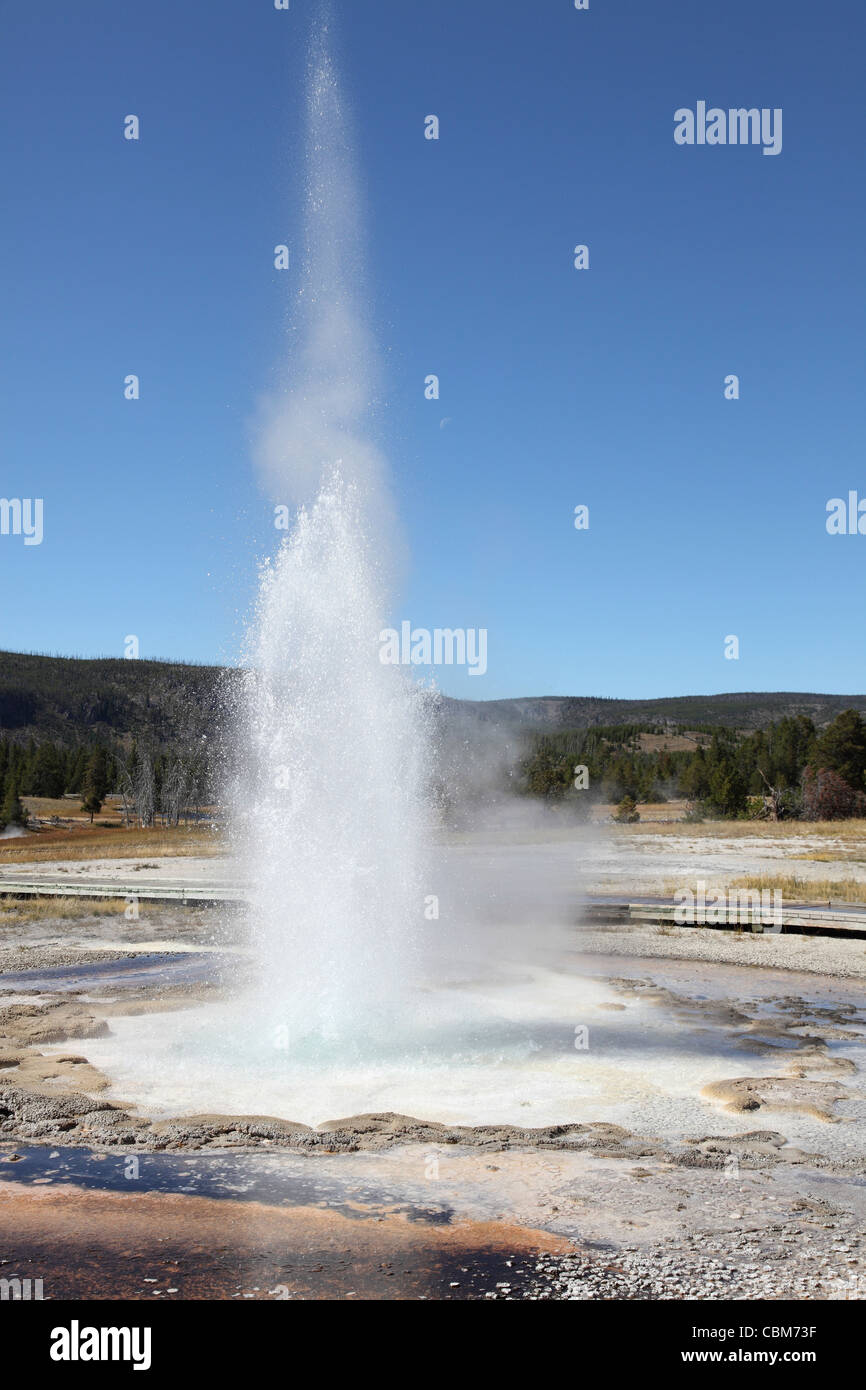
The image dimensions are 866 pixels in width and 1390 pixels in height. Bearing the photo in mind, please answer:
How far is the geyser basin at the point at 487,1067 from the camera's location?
8.34 metres


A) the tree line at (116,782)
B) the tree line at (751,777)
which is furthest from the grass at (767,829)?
the tree line at (116,782)

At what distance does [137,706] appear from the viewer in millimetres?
124375

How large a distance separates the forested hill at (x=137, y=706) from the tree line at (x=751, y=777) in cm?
1535

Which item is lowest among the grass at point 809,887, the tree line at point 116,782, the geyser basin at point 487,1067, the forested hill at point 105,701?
the grass at point 809,887

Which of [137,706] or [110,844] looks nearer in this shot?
[110,844]

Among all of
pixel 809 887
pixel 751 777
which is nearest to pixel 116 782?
pixel 751 777

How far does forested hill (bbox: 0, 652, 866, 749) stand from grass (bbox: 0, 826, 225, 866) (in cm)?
3571

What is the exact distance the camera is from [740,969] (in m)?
16.0

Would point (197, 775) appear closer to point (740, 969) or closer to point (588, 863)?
point (588, 863)

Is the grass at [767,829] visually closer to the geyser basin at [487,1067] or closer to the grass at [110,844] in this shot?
the grass at [110,844]

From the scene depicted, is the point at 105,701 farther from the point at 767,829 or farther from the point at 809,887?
the point at 809,887

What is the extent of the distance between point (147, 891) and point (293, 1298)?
2032cm

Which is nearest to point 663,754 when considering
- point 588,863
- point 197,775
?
point 197,775

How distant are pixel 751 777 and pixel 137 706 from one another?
7565 cm
